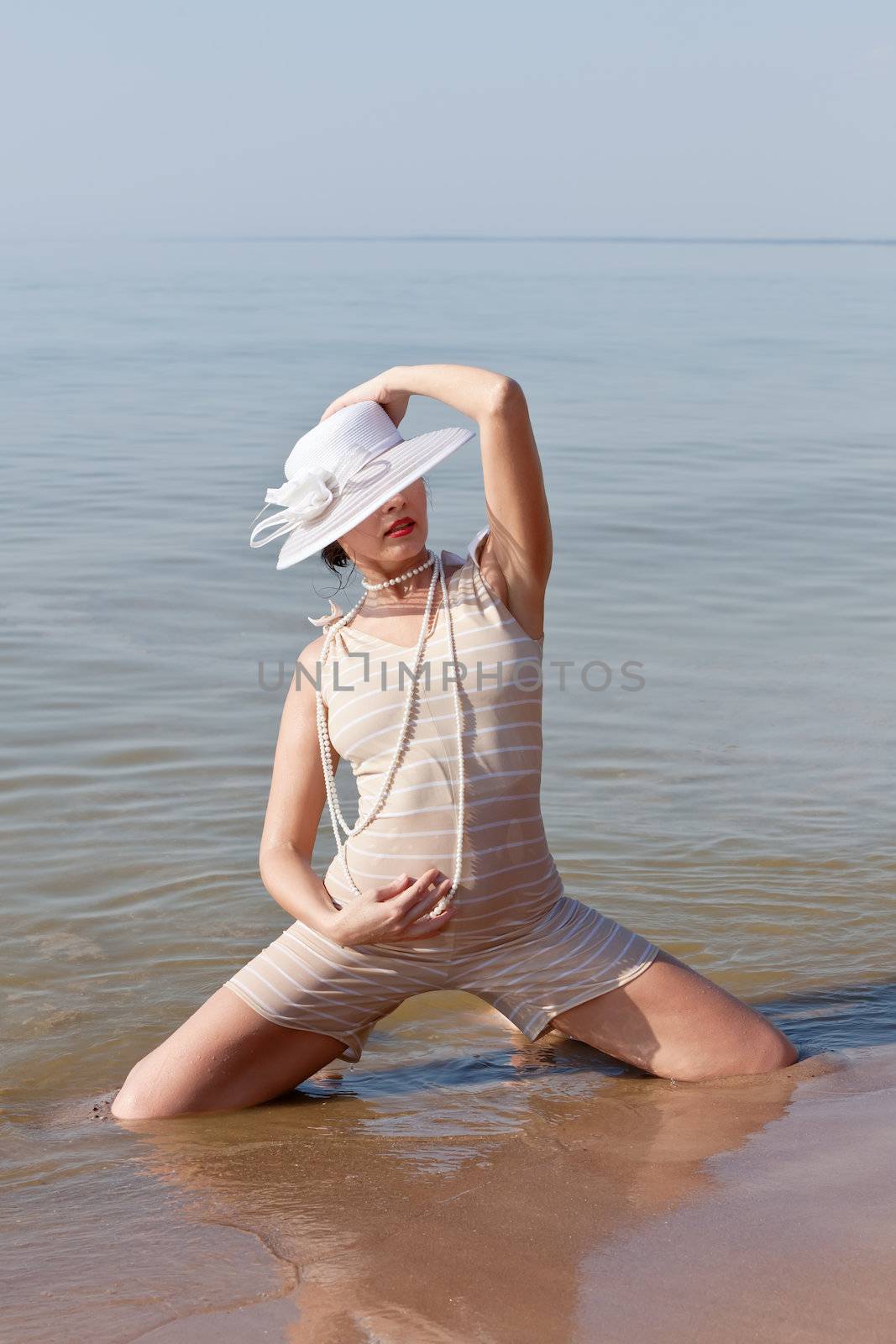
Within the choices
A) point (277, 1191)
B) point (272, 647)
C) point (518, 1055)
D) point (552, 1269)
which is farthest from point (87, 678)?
point (552, 1269)

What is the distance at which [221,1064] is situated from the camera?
374 centimetres

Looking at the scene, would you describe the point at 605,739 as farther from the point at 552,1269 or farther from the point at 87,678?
the point at 552,1269

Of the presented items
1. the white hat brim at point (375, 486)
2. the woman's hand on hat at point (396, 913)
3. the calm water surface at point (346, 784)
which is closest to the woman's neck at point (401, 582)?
the white hat brim at point (375, 486)

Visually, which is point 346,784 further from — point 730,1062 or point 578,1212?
point 578,1212

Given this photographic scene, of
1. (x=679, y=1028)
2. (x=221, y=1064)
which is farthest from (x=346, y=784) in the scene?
(x=679, y=1028)

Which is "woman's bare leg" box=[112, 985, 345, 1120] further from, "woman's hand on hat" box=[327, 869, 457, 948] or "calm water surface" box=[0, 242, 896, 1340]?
"woman's hand on hat" box=[327, 869, 457, 948]

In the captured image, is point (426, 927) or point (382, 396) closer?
point (426, 927)

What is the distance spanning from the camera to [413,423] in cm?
1585

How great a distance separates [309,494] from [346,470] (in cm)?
10

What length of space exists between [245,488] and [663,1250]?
10513 millimetres

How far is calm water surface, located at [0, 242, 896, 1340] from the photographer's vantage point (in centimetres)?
333

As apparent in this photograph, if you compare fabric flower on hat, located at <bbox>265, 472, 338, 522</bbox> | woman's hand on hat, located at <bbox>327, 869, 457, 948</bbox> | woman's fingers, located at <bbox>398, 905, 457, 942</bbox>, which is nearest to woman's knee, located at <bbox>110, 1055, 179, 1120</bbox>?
woman's hand on hat, located at <bbox>327, 869, 457, 948</bbox>

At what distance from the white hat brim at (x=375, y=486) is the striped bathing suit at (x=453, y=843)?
0.82ft

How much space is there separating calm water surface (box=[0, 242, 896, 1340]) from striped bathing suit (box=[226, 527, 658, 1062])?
28cm
